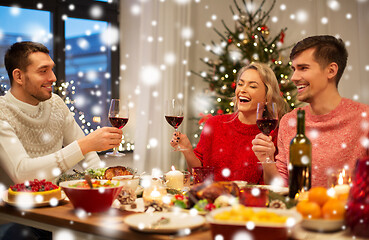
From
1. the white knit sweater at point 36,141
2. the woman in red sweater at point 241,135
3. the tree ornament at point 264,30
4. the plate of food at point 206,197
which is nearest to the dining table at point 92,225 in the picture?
the plate of food at point 206,197

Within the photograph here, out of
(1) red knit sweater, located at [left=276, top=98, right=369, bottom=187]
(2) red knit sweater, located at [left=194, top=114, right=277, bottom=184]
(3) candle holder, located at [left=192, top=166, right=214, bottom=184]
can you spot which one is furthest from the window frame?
(1) red knit sweater, located at [left=276, top=98, right=369, bottom=187]

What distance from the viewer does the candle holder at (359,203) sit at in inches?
38.3

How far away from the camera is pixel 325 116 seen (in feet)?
6.09

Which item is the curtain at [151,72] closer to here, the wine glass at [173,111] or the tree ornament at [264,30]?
the tree ornament at [264,30]

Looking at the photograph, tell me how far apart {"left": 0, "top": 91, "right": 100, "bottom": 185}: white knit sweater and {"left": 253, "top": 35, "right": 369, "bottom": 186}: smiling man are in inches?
36.8

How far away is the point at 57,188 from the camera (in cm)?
146

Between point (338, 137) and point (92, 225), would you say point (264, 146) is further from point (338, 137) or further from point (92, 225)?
point (92, 225)

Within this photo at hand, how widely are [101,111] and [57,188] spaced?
9.64 feet

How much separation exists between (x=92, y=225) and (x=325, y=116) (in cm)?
121

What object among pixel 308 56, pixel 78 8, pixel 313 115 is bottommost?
pixel 313 115

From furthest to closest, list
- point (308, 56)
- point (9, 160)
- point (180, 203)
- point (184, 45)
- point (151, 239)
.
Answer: point (184, 45), point (308, 56), point (9, 160), point (180, 203), point (151, 239)

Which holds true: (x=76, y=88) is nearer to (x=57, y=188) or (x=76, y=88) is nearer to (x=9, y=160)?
(x=9, y=160)

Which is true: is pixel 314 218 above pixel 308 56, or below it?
below

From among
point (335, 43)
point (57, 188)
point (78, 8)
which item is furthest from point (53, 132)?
point (78, 8)
